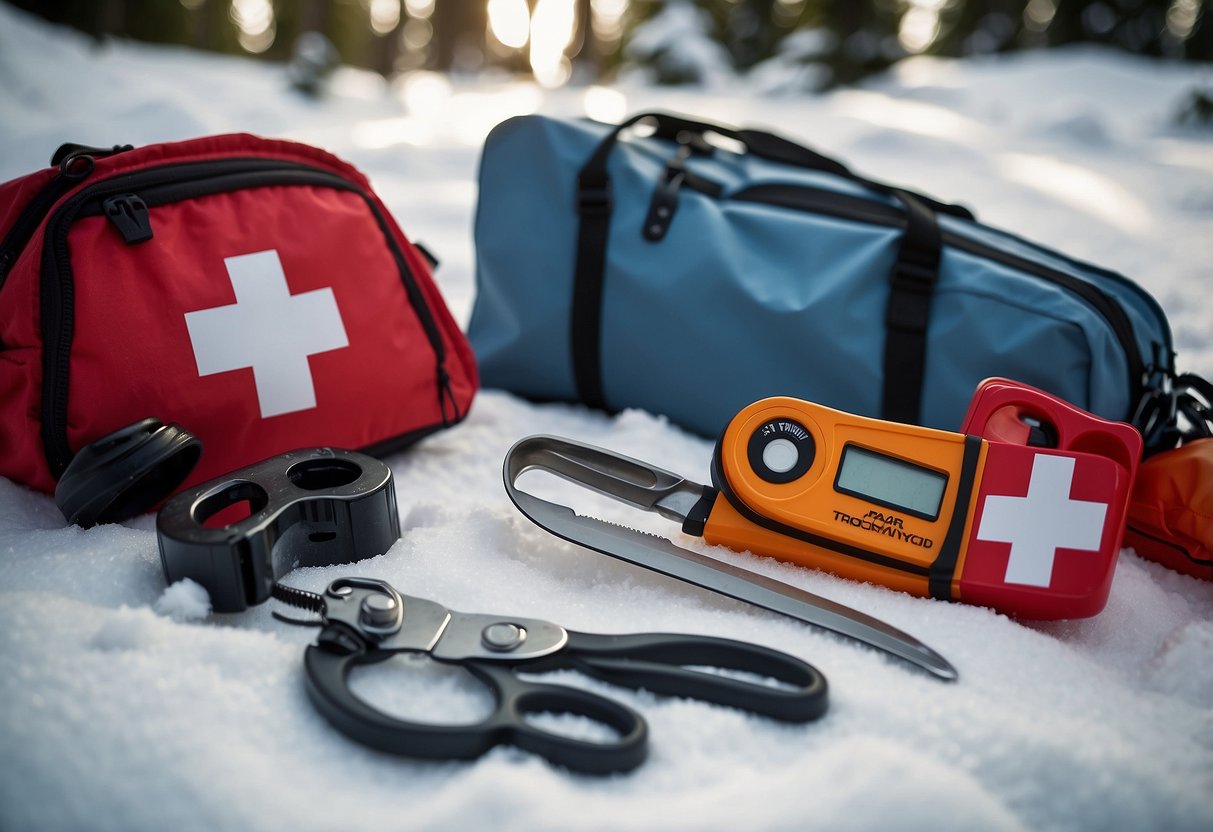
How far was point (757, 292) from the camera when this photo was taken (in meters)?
1.18

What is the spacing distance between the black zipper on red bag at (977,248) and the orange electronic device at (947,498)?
275 mm

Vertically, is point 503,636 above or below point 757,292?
below

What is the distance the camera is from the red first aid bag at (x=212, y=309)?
2.88ft

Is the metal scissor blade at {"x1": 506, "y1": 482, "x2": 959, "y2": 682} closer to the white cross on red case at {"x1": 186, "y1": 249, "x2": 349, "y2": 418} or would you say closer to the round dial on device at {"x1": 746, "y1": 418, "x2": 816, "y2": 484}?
the round dial on device at {"x1": 746, "y1": 418, "x2": 816, "y2": 484}

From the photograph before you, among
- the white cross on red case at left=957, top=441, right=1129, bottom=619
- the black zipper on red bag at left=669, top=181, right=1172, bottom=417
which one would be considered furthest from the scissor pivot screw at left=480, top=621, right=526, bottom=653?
the black zipper on red bag at left=669, top=181, right=1172, bottom=417

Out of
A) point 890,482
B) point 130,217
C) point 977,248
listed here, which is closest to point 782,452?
point 890,482

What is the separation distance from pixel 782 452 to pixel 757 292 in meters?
0.39

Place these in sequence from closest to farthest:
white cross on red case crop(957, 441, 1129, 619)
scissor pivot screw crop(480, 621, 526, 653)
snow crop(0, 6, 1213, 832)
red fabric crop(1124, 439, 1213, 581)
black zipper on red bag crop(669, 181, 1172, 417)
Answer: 1. snow crop(0, 6, 1213, 832)
2. scissor pivot screw crop(480, 621, 526, 653)
3. white cross on red case crop(957, 441, 1129, 619)
4. red fabric crop(1124, 439, 1213, 581)
5. black zipper on red bag crop(669, 181, 1172, 417)

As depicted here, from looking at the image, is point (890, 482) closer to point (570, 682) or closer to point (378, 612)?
point (570, 682)

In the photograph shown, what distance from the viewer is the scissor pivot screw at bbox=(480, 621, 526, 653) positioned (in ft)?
2.19

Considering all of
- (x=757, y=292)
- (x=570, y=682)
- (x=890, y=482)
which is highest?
(x=757, y=292)

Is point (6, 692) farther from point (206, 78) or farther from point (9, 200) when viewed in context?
point (206, 78)

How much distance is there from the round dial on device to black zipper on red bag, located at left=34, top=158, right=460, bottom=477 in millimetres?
684

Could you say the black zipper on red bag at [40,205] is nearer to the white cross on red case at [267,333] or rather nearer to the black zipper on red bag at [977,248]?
the white cross on red case at [267,333]
